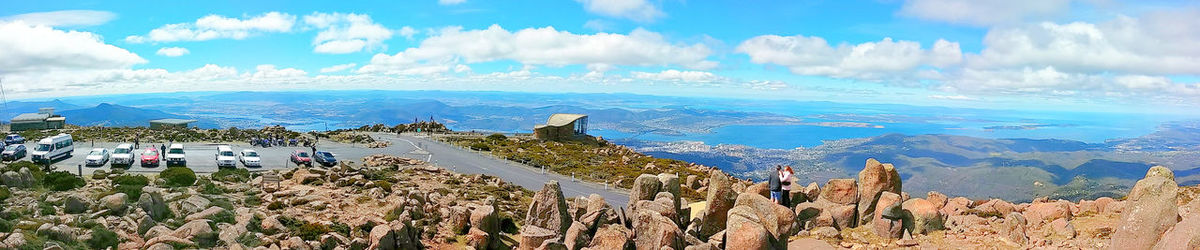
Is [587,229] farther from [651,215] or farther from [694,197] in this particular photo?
[694,197]

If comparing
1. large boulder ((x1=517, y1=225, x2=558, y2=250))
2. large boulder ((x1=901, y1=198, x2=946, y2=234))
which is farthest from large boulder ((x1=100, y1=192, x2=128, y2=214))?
large boulder ((x1=901, y1=198, x2=946, y2=234))

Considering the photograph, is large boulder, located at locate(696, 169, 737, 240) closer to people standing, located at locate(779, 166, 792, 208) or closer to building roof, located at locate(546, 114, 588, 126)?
people standing, located at locate(779, 166, 792, 208)

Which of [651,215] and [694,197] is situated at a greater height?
[651,215]

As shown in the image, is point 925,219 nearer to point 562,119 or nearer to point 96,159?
point 96,159

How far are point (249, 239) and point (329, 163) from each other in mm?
38112

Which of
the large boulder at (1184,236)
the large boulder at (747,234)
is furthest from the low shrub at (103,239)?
the large boulder at (1184,236)

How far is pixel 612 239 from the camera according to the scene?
68.3 feet

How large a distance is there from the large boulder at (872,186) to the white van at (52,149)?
189 ft

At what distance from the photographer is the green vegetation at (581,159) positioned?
57.3 meters

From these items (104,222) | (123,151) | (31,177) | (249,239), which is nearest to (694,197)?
(249,239)

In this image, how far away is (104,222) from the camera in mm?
18594

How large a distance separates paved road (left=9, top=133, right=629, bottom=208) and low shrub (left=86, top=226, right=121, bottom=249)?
28004 millimetres

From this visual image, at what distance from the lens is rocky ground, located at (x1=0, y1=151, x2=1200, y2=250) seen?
1705 cm

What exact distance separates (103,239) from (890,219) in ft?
85.7
